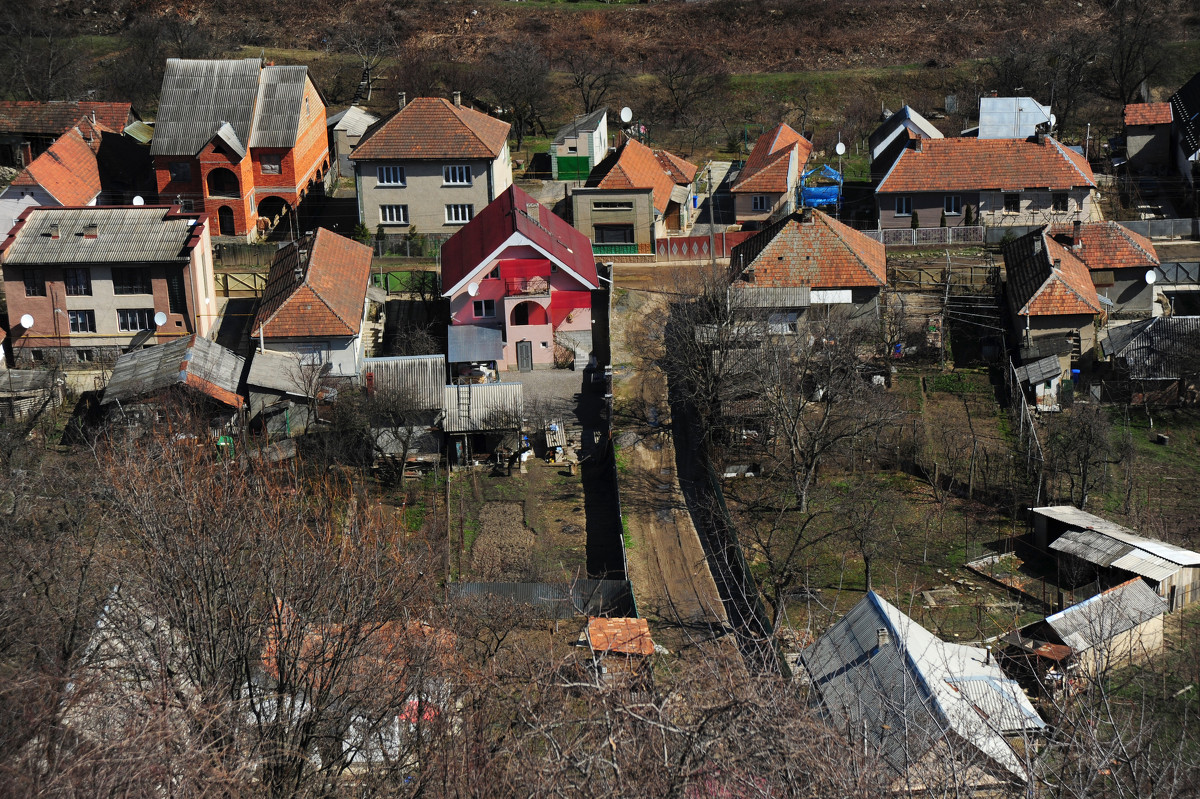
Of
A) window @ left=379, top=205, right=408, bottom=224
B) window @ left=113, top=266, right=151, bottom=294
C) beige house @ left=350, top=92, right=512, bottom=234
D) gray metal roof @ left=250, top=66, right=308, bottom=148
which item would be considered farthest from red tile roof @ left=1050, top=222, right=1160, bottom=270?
window @ left=113, top=266, right=151, bottom=294

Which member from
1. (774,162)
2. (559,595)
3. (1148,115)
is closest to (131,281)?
(559,595)

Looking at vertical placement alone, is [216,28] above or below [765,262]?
above

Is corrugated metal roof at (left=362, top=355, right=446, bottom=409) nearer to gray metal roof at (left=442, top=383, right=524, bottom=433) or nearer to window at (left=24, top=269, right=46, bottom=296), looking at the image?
gray metal roof at (left=442, top=383, right=524, bottom=433)

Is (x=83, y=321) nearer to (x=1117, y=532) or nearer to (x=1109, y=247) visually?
(x=1117, y=532)

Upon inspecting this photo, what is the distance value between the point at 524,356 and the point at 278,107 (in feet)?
59.4

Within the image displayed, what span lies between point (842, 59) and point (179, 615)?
66.4 meters

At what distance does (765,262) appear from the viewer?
4494cm

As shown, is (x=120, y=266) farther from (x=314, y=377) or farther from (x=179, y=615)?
(x=179, y=615)

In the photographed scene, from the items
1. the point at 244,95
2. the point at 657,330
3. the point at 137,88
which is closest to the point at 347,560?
the point at 657,330

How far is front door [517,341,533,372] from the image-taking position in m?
44.5

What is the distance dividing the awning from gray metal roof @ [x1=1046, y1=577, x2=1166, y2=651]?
69.7ft

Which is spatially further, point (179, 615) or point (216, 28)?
point (216, 28)

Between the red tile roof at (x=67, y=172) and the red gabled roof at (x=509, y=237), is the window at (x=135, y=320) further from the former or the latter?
the red gabled roof at (x=509, y=237)

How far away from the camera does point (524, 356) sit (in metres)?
44.5
